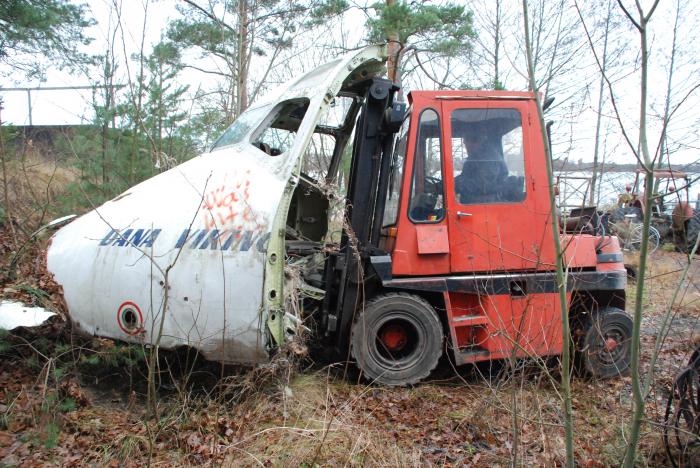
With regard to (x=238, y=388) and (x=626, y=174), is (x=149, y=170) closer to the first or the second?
(x=238, y=388)

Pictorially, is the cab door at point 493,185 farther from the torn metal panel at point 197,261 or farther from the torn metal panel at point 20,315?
the torn metal panel at point 20,315

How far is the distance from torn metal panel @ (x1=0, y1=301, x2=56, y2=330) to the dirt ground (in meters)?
0.12

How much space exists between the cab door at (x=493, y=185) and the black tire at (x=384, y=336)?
1.63 ft

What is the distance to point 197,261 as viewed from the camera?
3676mm

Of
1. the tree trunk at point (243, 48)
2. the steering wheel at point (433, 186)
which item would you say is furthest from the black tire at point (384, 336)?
the tree trunk at point (243, 48)

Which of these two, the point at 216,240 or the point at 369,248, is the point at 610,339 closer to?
the point at 369,248

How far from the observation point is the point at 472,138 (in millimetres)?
4457

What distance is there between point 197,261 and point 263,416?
1199mm

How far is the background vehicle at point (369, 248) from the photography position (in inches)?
145

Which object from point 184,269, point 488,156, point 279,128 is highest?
point 279,128

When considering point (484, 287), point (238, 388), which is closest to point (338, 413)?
point (238, 388)

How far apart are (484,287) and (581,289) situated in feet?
3.68

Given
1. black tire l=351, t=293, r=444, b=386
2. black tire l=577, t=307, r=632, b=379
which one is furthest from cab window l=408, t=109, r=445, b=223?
black tire l=577, t=307, r=632, b=379

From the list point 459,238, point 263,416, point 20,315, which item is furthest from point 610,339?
point 20,315
